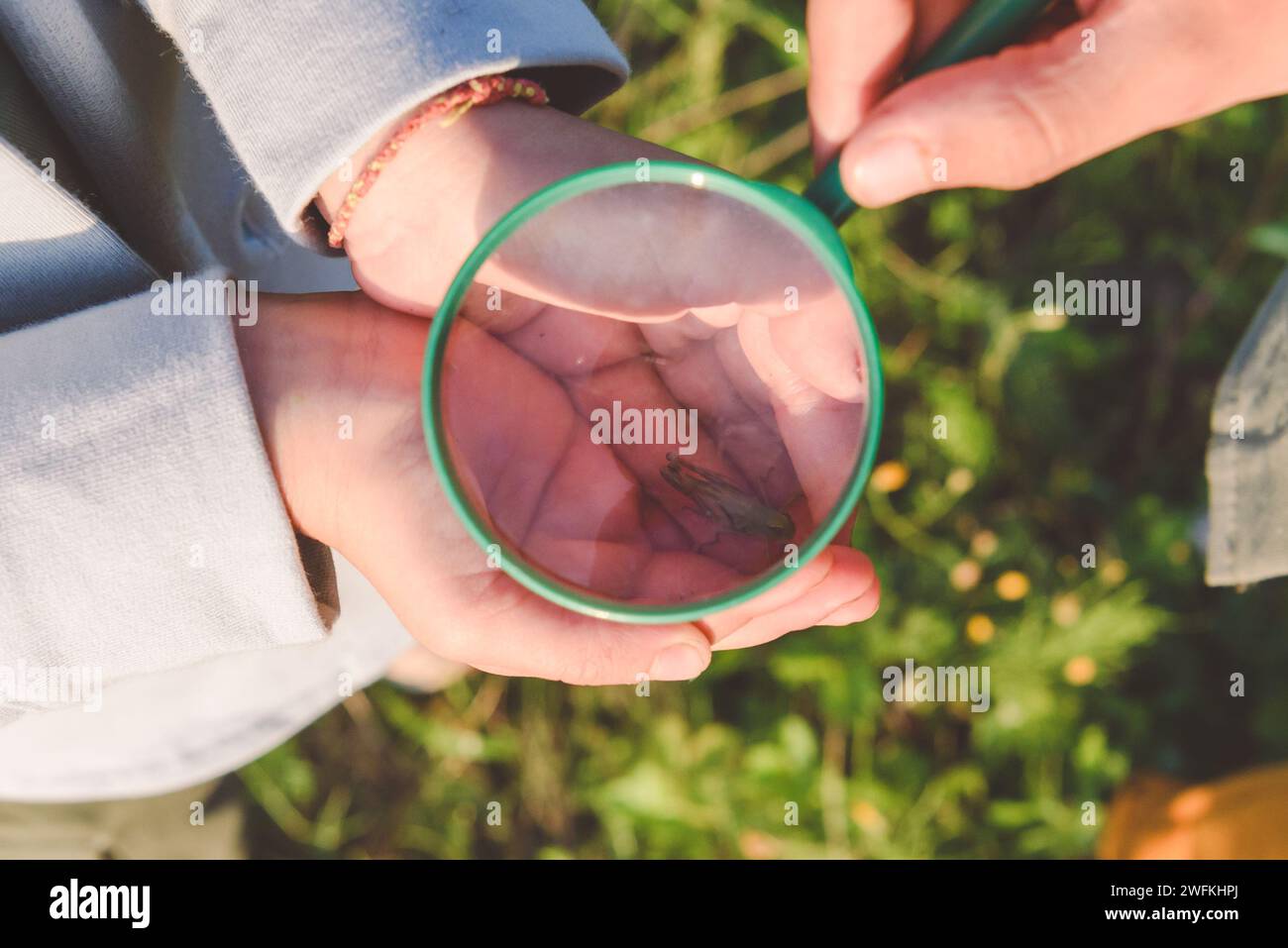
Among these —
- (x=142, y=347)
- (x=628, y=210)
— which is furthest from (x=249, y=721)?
(x=628, y=210)

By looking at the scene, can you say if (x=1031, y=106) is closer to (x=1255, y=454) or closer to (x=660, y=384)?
(x=660, y=384)

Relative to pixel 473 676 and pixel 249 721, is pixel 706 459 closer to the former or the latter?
pixel 249 721

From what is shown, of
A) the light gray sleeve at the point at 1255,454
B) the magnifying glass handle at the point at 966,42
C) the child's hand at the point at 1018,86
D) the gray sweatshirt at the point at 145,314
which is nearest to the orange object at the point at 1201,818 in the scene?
the light gray sleeve at the point at 1255,454

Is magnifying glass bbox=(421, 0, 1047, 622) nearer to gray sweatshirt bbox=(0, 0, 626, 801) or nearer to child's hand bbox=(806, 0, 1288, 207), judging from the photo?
child's hand bbox=(806, 0, 1288, 207)

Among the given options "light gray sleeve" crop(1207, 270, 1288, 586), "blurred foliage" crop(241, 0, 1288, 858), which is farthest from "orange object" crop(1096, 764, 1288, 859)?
"light gray sleeve" crop(1207, 270, 1288, 586)

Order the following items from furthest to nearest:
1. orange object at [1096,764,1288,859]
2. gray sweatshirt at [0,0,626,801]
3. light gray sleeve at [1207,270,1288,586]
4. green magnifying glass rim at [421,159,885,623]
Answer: orange object at [1096,764,1288,859] < light gray sleeve at [1207,270,1288,586] < gray sweatshirt at [0,0,626,801] < green magnifying glass rim at [421,159,885,623]
